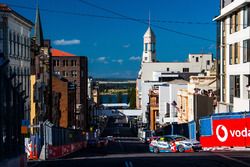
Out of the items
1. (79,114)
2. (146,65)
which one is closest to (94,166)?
(79,114)

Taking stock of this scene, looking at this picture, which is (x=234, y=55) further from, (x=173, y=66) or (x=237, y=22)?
(x=173, y=66)

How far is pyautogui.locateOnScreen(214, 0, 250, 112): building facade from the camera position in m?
45.0

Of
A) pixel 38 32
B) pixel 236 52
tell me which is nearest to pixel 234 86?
pixel 236 52

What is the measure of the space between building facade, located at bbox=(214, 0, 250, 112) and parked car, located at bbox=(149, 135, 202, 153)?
374 inches

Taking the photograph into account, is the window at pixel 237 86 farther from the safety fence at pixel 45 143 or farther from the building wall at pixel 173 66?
the building wall at pixel 173 66

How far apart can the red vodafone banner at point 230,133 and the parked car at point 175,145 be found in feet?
3.01

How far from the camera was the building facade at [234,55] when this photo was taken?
4497 centimetres

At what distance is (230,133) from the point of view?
109 feet

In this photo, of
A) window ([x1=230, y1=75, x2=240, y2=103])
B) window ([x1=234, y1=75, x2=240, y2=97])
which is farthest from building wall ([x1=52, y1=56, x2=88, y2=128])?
window ([x1=234, y1=75, x2=240, y2=97])

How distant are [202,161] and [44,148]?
13070mm

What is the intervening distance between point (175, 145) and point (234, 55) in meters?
→ 16.0

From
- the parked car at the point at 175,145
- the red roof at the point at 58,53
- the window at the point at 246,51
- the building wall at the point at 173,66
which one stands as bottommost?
the parked car at the point at 175,145

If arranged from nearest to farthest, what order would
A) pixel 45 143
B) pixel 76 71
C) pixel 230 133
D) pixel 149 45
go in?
pixel 230 133 < pixel 45 143 < pixel 76 71 < pixel 149 45

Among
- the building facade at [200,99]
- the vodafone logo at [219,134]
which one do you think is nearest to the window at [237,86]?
the building facade at [200,99]
